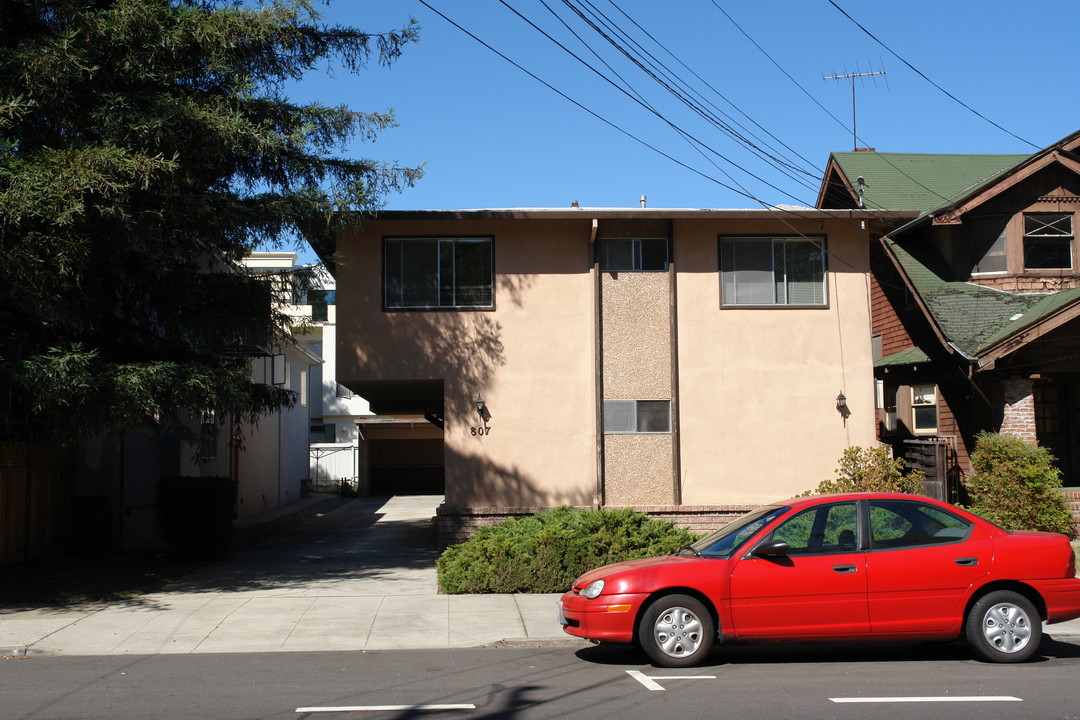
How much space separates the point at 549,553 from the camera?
1270 centimetres

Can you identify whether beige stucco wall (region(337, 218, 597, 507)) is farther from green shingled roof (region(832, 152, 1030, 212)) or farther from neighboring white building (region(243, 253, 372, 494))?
neighboring white building (region(243, 253, 372, 494))

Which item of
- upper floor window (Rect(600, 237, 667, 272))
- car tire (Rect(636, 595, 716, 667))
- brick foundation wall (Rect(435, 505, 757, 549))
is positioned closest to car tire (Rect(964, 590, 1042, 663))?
car tire (Rect(636, 595, 716, 667))

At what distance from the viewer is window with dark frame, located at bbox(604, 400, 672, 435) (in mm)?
16594

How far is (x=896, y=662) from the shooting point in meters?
8.66

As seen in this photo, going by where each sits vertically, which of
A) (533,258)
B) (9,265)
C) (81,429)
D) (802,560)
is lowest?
(802,560)

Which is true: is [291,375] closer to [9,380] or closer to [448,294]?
[448,294]

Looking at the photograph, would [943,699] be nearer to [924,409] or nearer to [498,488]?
[498,488]

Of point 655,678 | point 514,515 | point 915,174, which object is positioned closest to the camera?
point 655,678

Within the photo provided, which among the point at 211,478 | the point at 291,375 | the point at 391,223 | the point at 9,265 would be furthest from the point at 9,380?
the point at 291,375

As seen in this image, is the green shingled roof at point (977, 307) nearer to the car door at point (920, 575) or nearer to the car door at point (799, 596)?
the car door at point (920, 575)

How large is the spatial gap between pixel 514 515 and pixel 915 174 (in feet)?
41.1

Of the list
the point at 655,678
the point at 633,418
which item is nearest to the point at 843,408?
the point at 633,418

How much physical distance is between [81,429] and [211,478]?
4.96 m

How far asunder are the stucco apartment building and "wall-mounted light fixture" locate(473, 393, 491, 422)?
40mm
